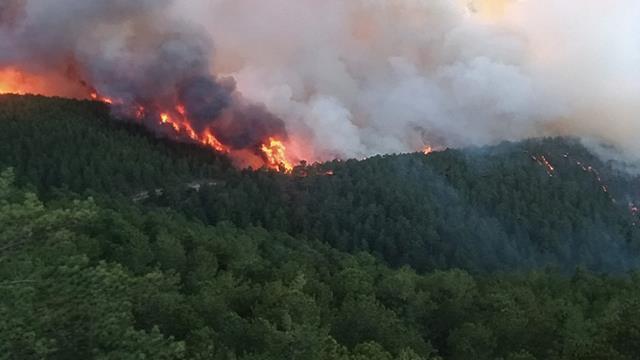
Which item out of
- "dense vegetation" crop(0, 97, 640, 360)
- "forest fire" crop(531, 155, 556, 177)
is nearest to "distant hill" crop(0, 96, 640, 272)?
"dense vegetation" crop(0, 97, 640, 360)

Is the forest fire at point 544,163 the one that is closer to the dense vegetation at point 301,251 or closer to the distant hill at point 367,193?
the dense vegetation at point 301,251

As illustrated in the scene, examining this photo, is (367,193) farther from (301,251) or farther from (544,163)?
(544,163)

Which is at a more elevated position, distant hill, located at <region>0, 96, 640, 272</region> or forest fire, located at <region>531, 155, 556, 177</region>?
forest fire, located at <region>531, 155, 556, 177</region>

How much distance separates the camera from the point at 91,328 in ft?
71.4

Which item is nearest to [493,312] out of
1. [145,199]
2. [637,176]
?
[145,199]

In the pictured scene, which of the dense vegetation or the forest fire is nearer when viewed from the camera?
the dense vegetation

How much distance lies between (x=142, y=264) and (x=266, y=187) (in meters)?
69.4

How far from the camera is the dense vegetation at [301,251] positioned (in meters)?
21.9

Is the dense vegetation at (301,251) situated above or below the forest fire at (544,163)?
below

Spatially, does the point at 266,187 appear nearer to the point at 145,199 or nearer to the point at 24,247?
the point at 145,199

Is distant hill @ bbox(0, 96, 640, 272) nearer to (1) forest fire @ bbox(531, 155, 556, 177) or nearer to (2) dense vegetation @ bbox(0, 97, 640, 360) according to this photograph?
(2) dense vegetation @ bbox(0, 97, 640, 360)

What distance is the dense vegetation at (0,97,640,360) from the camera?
71.9ft

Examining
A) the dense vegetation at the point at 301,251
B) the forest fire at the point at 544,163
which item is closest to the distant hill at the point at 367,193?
the dense vegetation at the point at 301,251

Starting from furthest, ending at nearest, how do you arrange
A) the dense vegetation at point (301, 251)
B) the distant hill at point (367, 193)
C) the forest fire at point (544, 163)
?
1. the forest fire at point (544, 163)
2. the distant hill at point (367, 193)
3. the dense vegetation at point (301, 251)
